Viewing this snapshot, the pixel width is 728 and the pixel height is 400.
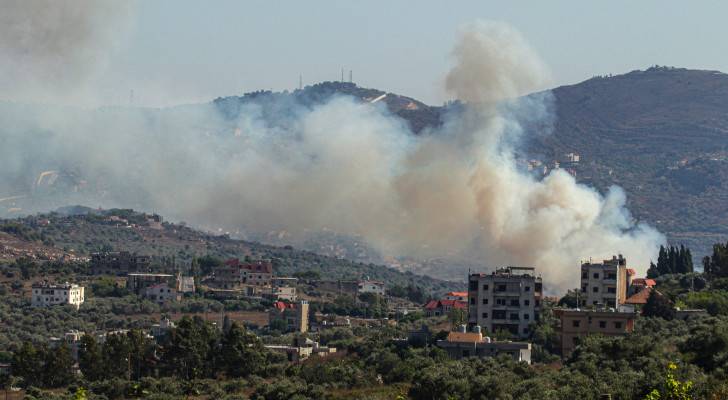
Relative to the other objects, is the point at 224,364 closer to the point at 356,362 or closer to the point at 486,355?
the point at 356,362

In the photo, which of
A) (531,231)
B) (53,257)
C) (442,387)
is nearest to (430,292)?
(53,257)

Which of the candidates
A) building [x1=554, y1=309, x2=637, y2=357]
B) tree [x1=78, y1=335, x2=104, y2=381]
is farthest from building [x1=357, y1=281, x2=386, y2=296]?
tree [x1=78, y1=335, x2=104, y2=381]

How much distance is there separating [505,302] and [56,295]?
45.4 metres

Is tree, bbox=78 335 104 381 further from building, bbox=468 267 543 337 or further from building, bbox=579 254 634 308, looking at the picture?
building, bbox=579 254 634 308

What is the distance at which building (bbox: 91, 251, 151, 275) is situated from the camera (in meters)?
145

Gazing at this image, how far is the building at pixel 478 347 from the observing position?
78.9 m

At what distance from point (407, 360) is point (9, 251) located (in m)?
89.9

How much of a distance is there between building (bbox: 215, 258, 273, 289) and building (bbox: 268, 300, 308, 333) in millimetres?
20884

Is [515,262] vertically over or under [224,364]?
over

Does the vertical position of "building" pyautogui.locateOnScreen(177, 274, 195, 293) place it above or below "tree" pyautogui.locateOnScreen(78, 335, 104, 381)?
above

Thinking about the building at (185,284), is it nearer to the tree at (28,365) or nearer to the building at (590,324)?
the tree at (28,365)

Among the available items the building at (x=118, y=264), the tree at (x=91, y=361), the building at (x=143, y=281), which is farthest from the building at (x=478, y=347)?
the building at (x=118, y=264)

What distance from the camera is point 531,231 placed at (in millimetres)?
124562

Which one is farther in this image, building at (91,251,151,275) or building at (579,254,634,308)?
building at (91,251,151,275)
